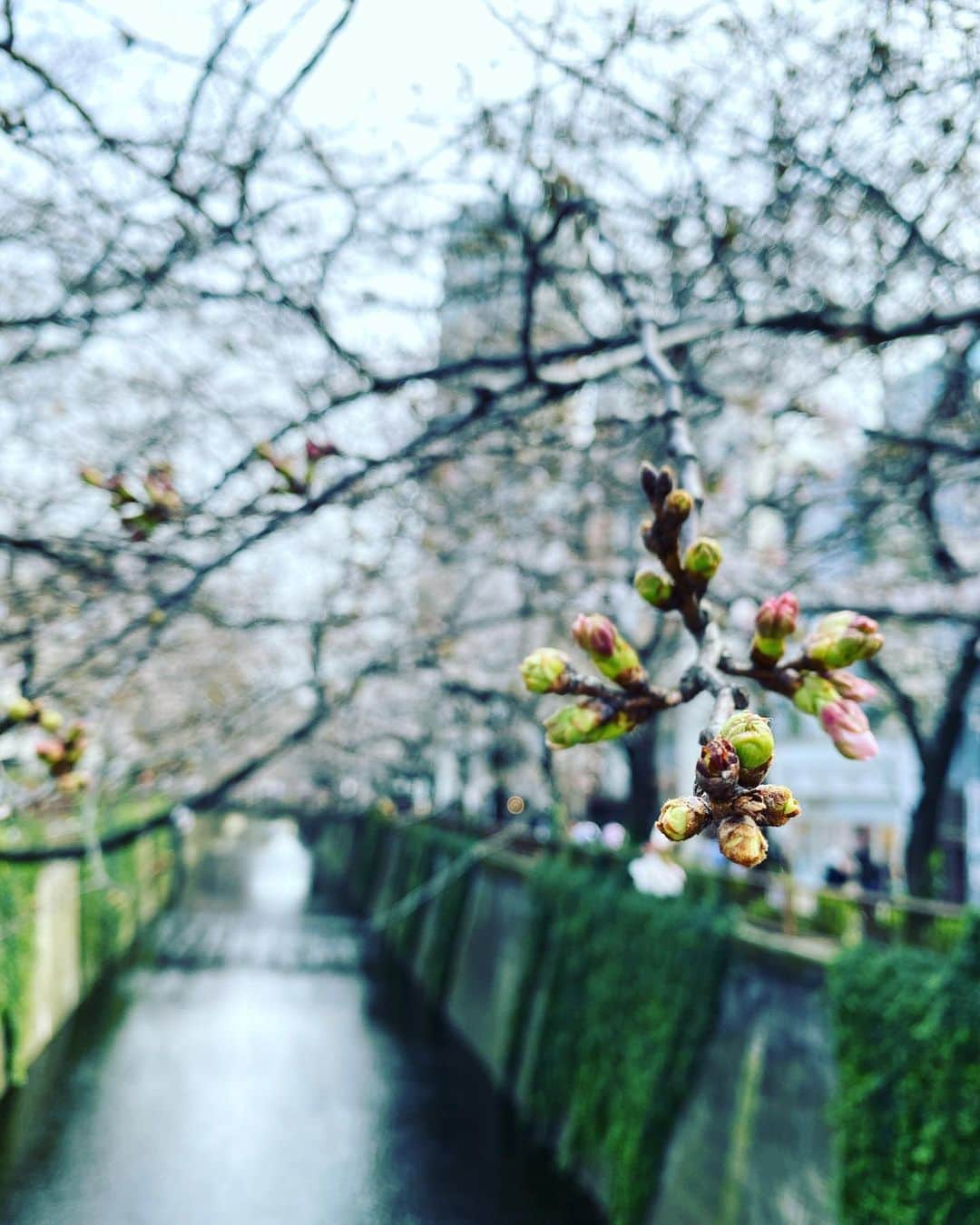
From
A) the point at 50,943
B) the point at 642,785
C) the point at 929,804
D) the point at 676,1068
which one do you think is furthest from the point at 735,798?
the point at 50,943

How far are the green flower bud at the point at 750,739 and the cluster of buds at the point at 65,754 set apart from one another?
264 cm

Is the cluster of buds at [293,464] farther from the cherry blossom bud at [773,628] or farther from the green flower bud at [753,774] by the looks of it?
the green flower bud at [753,774]

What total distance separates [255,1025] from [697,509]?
71.4ft

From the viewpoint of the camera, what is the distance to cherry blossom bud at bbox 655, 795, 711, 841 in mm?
917

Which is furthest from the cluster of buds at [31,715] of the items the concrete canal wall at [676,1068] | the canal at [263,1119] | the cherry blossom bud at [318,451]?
the canal at [263,1119]

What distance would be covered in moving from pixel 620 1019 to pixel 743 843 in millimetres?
11692

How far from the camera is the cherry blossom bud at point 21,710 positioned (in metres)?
3.01

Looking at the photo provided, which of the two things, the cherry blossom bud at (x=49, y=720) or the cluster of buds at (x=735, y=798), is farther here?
the cherry blossom bud at (x=49, y=720)

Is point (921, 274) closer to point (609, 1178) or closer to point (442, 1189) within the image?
point (609, 1178)

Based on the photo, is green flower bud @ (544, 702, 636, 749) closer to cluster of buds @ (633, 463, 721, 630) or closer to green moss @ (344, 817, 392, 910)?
cluster of buds @ (633, 463, 721, 630)

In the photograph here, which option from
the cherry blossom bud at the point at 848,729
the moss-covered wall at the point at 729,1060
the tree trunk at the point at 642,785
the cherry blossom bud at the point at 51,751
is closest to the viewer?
the cherry blossom bud at the point at 848,729

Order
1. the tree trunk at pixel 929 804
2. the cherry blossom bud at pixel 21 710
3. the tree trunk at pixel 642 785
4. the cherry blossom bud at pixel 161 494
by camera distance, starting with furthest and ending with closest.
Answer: the tree trunk at pixel 642 785 < the tree trunk at pixel 929 804 < the cherry blossom bud at pixel 21 710 < the cherry blossom bud at pixel 161 494

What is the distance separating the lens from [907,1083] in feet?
22.8

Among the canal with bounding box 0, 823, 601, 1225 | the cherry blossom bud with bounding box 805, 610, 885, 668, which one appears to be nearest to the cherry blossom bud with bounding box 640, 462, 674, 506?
the cherry blossom bud with bounding box 805, 610, 885, 668
